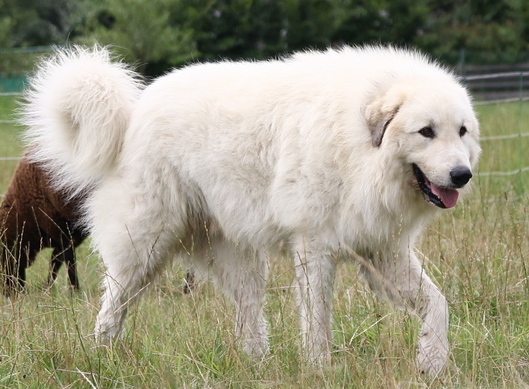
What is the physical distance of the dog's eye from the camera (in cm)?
427

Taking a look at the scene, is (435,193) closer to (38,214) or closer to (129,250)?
(129,250)

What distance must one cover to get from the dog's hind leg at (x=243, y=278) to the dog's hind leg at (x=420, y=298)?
0.80m

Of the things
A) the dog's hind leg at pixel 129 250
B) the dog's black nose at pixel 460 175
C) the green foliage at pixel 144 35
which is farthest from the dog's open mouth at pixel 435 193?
the green foliage at pixel 144 35

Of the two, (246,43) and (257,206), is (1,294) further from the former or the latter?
(246,43)

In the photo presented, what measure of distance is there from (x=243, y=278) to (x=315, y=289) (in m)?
0.82

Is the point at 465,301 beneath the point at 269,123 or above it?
beneath

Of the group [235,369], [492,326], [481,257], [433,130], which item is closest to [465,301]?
[492,326]

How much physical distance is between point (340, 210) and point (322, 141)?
0.38 metres

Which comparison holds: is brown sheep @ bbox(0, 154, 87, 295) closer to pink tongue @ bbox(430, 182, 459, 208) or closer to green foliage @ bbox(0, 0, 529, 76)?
pink tongue @ bbox(430, 182, 459, 208)

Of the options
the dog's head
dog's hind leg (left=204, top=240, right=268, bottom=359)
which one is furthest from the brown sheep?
the dog's head

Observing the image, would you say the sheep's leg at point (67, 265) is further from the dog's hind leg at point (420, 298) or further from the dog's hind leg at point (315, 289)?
the dog's hind leg at point (420, 298)

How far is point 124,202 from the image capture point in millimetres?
5082

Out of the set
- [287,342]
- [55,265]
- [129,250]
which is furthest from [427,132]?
[55,265]

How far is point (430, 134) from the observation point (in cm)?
428
